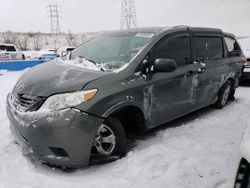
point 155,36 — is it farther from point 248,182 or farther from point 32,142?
point 248,182

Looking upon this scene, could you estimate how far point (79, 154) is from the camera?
9.66ft

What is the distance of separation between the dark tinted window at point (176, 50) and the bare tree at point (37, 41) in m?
53.5

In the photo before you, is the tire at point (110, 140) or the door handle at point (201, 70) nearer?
the tire at point (110, 140)

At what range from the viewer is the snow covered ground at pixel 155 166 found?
2.88 m

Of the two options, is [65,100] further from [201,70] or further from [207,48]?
[207,48]

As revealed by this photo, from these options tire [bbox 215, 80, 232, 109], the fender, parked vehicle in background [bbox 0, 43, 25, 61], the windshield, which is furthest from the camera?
parked vehicle in background [bbox 0, 43, 25, 61]

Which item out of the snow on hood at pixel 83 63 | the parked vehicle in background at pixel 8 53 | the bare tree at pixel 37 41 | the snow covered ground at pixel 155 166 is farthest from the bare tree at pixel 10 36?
the snow on hood at pixel 83 63

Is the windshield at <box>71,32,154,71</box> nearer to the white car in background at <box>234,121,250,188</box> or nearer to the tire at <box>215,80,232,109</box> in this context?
the white car in background at <box>234,121,250,188</box>

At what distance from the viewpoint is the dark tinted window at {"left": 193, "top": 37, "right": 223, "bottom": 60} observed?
478 cm

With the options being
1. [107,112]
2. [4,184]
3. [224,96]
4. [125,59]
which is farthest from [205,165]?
[224,96]

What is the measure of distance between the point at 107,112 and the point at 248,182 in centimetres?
176

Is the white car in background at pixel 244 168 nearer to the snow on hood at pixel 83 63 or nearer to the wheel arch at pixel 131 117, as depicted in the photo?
the wheel arch at pixel 131 117

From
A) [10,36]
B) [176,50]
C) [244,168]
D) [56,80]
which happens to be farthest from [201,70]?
[10,36]

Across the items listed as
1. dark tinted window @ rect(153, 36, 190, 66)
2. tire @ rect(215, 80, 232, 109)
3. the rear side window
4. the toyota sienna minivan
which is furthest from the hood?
the rear side window
